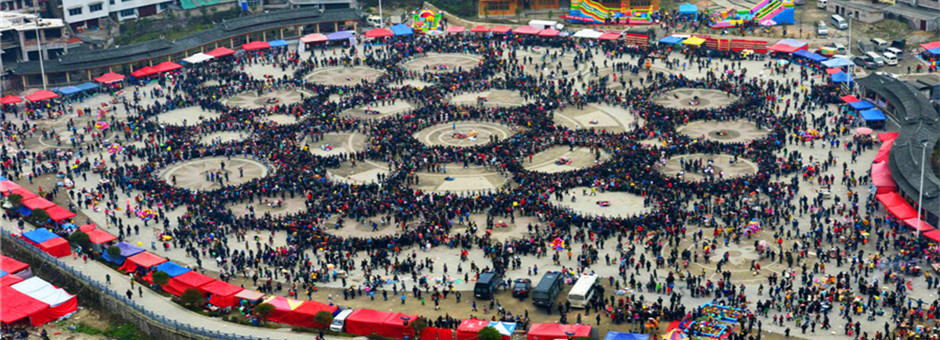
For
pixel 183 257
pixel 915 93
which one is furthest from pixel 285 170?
pixel 915 93

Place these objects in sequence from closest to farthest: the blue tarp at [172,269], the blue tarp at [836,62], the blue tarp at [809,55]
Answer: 1. the blue tarp at [172,269]
2. the blue tarp at [836,62]
3. the blue tarp at [809,55]

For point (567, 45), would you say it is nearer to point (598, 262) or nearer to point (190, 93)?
point (190, 93)

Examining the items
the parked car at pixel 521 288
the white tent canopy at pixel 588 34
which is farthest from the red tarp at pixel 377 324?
the white tent canopy at pixel 588 34

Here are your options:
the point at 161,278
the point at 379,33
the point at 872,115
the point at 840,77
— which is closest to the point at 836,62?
the point at 840,77

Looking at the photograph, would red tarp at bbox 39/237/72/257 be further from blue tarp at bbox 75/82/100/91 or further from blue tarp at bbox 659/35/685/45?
blue tarp at bbox 659/35/685/45

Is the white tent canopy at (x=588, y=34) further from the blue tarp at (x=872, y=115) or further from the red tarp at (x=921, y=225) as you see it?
the red tarp at (x=921, y=225)

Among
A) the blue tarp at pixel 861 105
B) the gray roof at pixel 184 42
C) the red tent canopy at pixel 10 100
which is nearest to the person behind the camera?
the blue tarp at pixel 861 105
